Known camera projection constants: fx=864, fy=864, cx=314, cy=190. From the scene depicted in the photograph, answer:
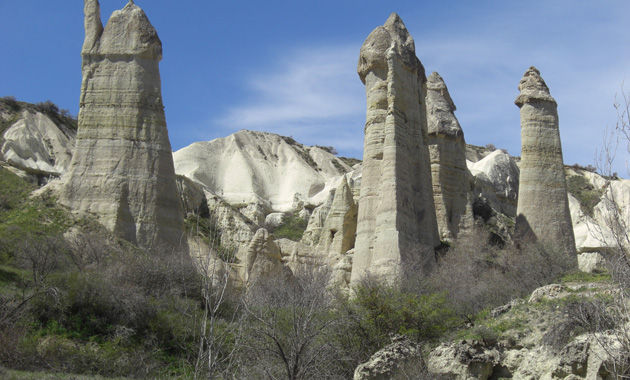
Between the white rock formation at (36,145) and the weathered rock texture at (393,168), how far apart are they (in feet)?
86.6

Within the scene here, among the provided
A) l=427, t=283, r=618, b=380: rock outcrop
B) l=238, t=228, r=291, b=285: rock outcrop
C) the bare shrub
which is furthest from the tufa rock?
l=427, t=283, r=618, b=380: rock outcrop

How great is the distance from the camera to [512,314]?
20891 millimetres

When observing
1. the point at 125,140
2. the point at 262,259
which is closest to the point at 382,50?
the point at 262,259

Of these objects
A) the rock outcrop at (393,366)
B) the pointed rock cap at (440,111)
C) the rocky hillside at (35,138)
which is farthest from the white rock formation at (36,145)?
the rock outcrop at (393,366)

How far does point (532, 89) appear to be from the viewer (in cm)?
3706

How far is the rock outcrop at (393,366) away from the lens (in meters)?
17.4

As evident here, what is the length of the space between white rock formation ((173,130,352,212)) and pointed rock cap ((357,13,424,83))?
1134 inches

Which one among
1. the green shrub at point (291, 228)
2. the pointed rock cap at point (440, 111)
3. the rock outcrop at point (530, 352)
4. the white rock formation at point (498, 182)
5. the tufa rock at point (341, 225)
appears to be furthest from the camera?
the green shrub at point (291, 228)

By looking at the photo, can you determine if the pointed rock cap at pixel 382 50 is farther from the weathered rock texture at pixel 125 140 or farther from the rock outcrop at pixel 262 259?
the weathered rock texture at pixel 125 140

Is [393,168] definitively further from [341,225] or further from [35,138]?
[35,138]

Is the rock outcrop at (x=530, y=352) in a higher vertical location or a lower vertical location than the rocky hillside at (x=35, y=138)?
lower

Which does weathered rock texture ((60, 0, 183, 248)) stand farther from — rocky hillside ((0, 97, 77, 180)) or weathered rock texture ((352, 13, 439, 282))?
rocky hillside ((0, 97, 77, 180))

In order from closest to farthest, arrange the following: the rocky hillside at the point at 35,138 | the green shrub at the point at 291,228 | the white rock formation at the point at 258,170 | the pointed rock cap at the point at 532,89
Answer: the pointed rock cap at the point at 532,89 → the green shrub at the point at 291,228 → the rocky hillside at the point at 35,138 → the white rock formation at the point at 258,170

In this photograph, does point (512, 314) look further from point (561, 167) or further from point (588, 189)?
point (588, 189)
